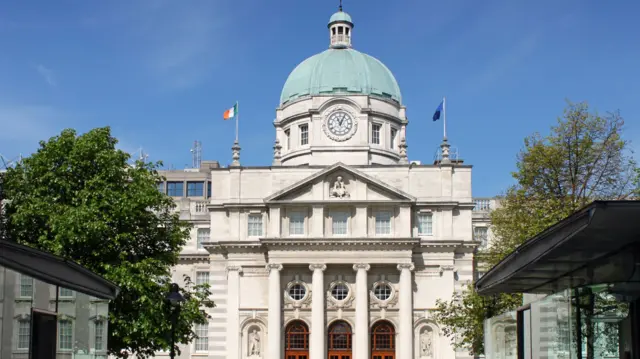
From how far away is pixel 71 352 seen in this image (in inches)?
850

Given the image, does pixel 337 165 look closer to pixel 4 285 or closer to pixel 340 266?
pixel 340 266

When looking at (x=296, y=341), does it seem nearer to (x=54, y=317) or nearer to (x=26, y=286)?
(x=54, y=317)

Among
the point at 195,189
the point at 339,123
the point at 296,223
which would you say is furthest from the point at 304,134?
the point at 195,189

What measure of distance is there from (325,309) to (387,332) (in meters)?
4.66

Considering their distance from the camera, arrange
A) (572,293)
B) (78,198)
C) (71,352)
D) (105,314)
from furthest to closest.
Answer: (78,198)
(105,314)
(71,352)
(572,293)

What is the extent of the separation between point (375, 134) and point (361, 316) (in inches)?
639

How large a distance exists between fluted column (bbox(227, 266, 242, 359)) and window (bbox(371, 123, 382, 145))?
15105 millimetres

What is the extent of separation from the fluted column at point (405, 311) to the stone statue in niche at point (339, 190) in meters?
6.49

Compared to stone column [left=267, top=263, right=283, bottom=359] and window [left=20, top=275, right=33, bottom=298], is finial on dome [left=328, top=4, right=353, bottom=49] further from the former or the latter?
window [left=20, top=275, right=33, bottom=298]

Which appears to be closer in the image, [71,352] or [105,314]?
[71,352]

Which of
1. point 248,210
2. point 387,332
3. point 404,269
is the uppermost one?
point 248,210

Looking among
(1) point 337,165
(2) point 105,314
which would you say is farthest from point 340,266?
(2) point 105,314

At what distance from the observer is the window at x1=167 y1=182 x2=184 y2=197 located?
96000 millimetres

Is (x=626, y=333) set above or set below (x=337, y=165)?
below
